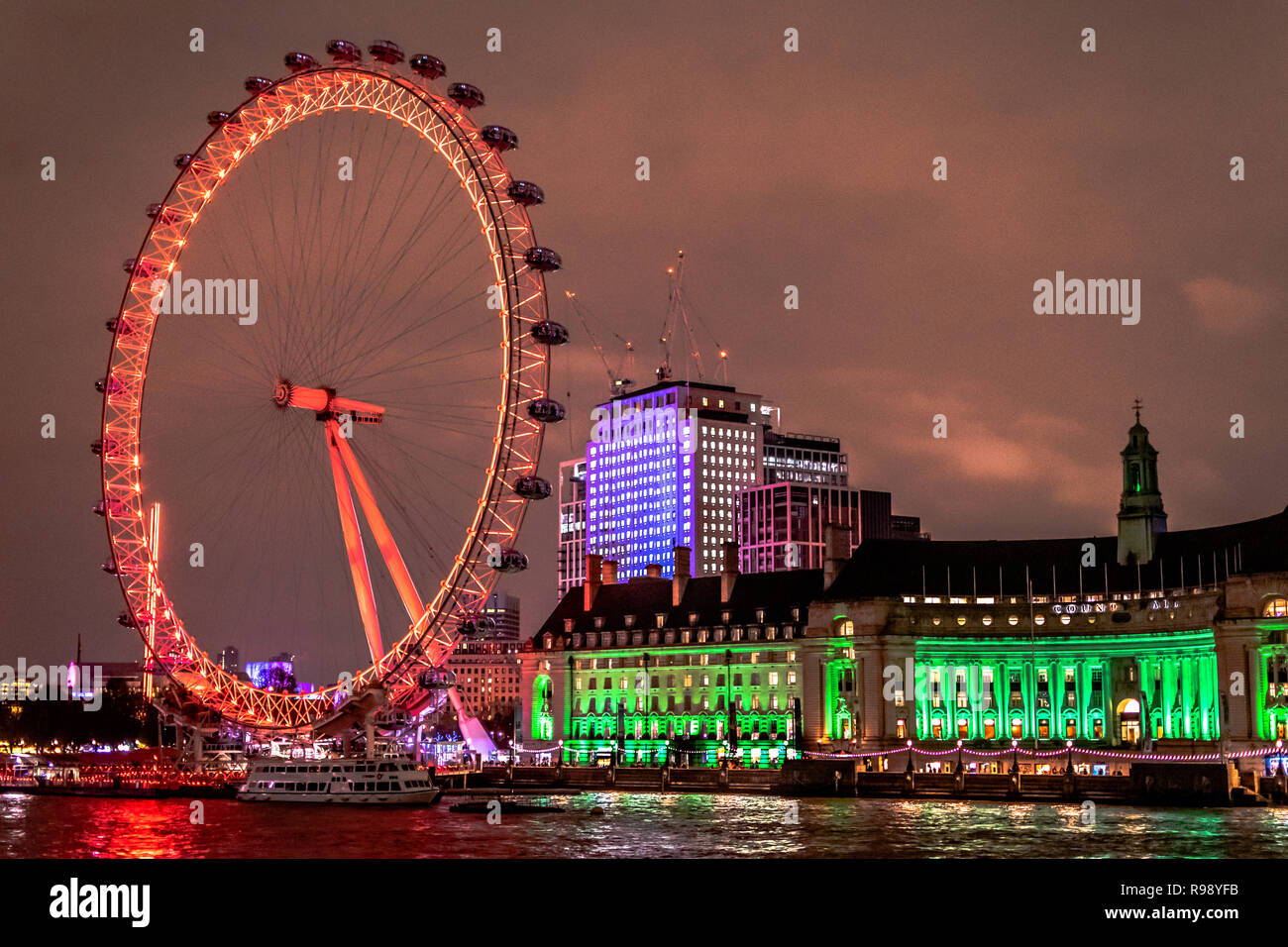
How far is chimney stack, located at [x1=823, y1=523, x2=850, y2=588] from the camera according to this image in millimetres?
168875

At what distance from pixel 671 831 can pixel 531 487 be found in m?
22.4

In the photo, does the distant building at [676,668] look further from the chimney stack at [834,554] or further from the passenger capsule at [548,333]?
the passenger capsule at [548,333]

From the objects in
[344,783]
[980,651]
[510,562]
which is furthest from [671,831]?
[980,651]

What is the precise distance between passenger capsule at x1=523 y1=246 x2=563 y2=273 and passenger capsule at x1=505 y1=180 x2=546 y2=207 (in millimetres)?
2741

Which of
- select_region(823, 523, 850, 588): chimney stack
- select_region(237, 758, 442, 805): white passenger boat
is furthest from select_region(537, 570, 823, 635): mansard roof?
select_region(237, 758, 442, 805): white passenger boat

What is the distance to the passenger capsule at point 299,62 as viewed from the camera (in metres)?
99.0

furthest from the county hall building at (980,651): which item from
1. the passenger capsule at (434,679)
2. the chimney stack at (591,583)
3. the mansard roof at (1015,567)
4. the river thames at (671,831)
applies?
the passenger capsule at (434,679)

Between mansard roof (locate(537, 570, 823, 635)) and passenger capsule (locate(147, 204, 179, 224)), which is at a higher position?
passenger capsule (locate(147, 204, 179, 224))

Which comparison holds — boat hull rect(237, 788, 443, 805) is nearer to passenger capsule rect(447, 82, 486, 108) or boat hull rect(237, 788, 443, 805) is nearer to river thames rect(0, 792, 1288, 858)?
river thames rect(0, 792, 1288, 858)

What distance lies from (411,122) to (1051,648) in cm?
8674

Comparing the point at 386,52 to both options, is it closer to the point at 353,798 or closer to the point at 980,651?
the point at 353,798

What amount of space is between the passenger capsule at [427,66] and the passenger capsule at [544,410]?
2015 centimetres
